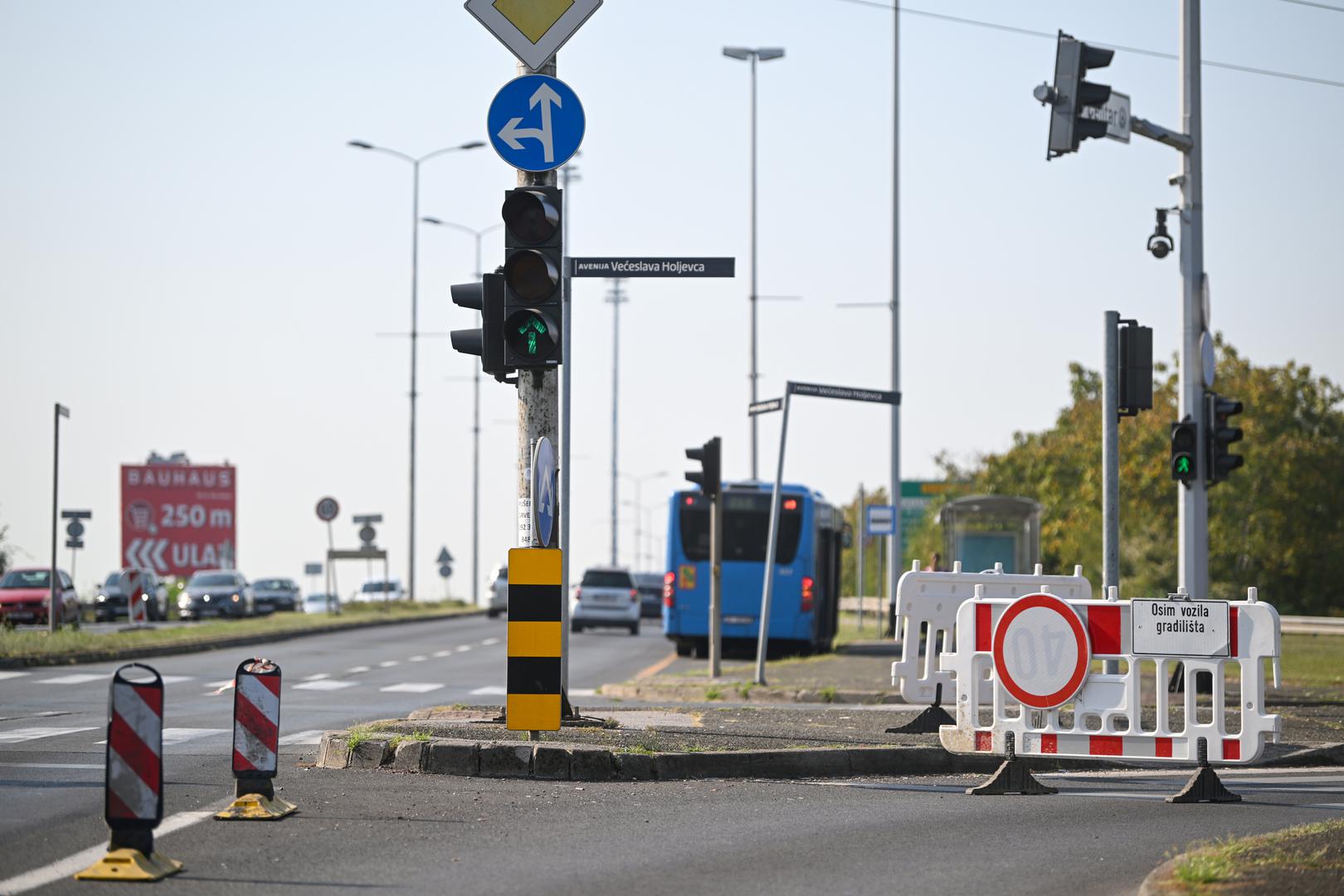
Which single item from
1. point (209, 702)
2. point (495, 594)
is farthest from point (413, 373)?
point (209, 702)

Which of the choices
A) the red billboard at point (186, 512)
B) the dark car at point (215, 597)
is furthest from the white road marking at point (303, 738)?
the red billboard at point (186, 512)

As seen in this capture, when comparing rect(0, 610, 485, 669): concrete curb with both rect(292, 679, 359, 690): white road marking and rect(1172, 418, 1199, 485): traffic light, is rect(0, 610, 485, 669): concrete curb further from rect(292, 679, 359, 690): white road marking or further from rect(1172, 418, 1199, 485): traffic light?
rect(1172, 418, 1199, 485): traffic light

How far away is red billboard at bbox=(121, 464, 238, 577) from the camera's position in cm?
7456

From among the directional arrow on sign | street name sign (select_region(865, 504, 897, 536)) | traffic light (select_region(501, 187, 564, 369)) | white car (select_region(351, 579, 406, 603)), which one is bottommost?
white car (select_region(351, 579, 406, 603))

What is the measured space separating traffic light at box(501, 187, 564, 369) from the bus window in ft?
75.7

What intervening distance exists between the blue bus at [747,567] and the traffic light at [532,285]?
2265 centimetres

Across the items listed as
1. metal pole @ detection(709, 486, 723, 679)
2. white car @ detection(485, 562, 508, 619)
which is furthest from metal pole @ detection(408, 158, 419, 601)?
metal pole @ detection(709, 486, 723, 679)

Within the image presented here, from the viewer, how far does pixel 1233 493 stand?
62938 mm

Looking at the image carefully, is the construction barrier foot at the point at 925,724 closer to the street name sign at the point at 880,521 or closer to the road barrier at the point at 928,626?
the road barrier at the point at 928,626

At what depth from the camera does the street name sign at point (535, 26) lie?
12391 millimetres

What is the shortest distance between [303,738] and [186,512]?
62.7m

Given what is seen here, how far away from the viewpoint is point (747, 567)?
34.8m

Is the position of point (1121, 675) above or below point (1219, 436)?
below

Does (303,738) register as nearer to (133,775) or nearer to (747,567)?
(133,775)
